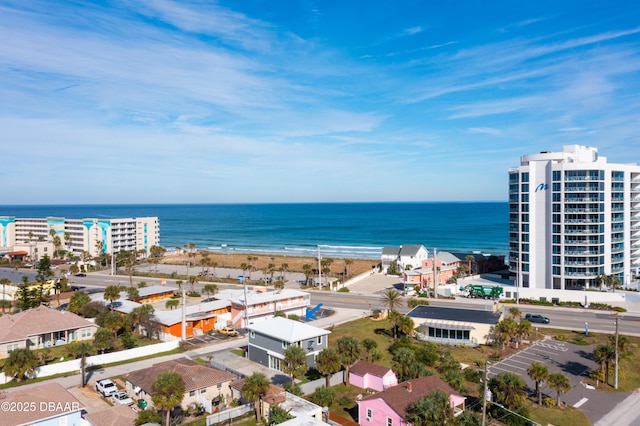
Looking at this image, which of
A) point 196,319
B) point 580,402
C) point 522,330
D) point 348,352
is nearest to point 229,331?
point 196,319

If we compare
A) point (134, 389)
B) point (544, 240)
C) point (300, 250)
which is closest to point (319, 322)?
point (134, 389)

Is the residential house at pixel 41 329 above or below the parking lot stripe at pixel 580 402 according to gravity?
above

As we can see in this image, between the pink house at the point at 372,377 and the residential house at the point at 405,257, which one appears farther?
the residential house at the point at 405,257

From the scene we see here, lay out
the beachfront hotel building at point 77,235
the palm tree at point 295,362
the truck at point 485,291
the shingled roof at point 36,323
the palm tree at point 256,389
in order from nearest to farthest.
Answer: the palm tree at point 256,389 → the palm tree at point 295,362 → the shingled roof at point 36,323 → the truck at point 485,291 → the beachfront hotel building at point 77,235

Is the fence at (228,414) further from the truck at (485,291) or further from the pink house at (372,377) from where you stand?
the truck at (485,291)

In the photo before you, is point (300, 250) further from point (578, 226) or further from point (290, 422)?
point (290, 422)

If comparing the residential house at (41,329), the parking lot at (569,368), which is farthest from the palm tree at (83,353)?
the parking lot at (569,368)
